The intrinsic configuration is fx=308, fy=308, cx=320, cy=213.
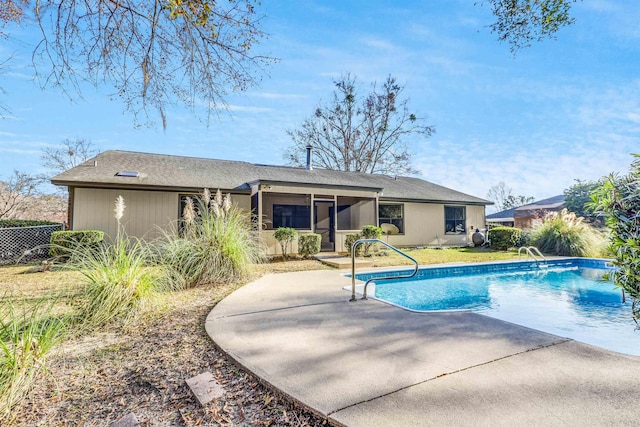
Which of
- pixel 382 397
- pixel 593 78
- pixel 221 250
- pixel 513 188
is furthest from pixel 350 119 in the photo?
pixel 513 188

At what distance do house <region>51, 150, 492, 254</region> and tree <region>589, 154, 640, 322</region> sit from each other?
8.74 m

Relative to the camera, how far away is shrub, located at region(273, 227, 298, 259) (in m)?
10.2

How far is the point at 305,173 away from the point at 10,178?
1590cm

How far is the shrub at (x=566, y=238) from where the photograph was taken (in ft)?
38.7

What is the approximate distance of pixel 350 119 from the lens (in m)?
24.8

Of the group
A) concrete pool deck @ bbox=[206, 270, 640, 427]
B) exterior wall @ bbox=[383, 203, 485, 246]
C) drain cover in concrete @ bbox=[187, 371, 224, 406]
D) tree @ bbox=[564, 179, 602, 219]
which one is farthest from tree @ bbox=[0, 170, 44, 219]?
tree @ bbox=[564, 179, 602, 219]

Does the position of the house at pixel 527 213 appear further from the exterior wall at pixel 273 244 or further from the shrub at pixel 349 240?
the exterior wall at pixel 273 244

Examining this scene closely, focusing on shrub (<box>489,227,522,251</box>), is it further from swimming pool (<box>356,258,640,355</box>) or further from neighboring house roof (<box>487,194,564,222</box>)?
neighboring house roof (<box>487,194,564,222</box>)

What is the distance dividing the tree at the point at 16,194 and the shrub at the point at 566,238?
83.9 feet

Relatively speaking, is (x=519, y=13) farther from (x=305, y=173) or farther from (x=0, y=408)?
(x=305, y=173)

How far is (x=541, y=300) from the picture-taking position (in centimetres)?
611

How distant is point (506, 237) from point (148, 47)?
47.8 feet

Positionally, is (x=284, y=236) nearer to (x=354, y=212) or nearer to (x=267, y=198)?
(x=267, y=198)

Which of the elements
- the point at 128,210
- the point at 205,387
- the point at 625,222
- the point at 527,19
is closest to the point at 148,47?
the point at 205,387
